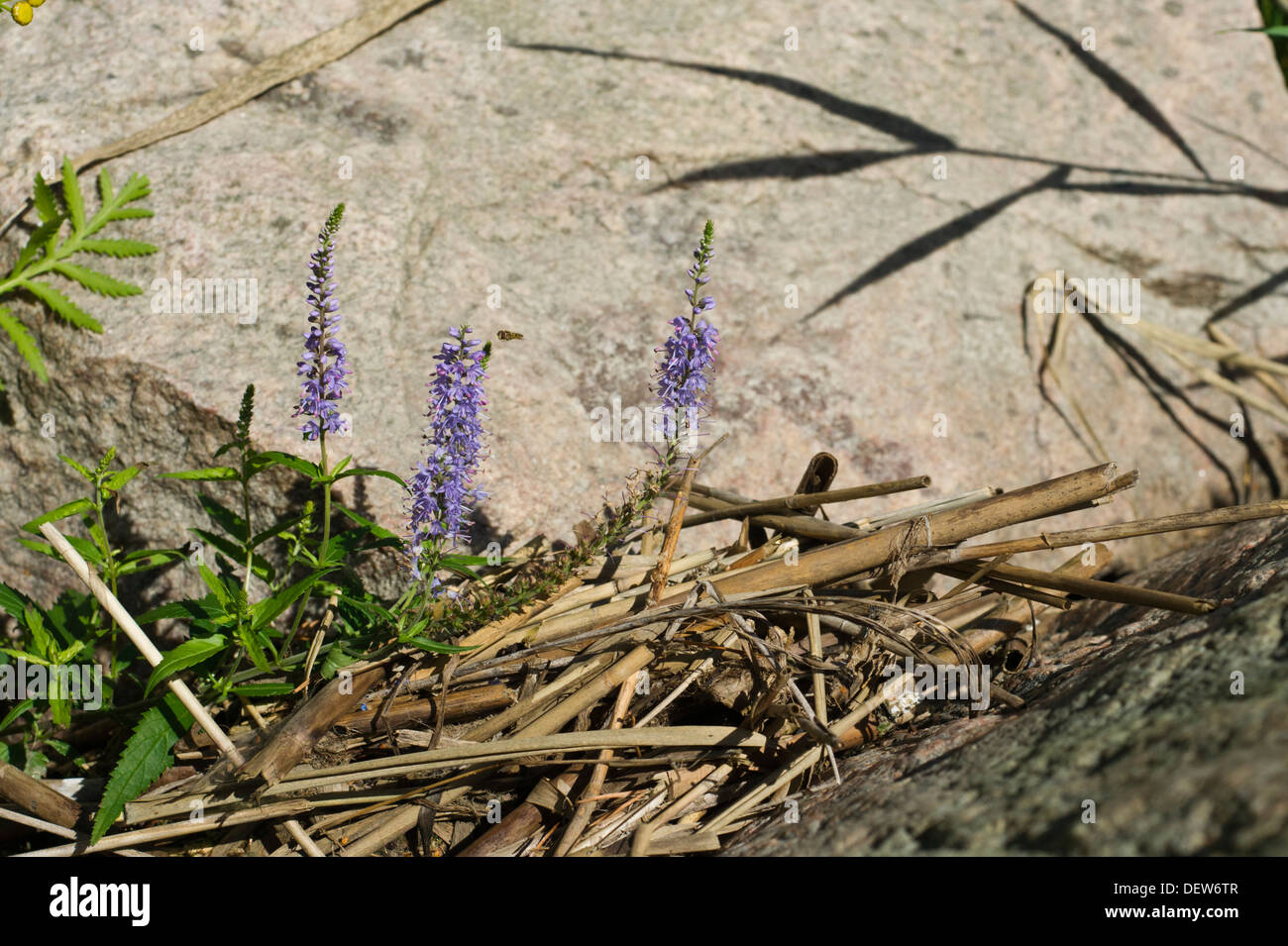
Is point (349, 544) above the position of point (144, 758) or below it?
above

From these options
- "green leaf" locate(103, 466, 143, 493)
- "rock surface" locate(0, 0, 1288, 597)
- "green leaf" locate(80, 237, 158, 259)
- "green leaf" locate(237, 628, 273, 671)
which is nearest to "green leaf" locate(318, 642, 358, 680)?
"green leaf" locate(237, 628, 273, 671)

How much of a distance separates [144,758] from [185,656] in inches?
11.0

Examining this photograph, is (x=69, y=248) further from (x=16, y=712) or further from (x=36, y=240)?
(x=16, y=712)

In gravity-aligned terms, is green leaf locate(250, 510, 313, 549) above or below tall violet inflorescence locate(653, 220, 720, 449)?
below

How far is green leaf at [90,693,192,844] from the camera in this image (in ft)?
8.29

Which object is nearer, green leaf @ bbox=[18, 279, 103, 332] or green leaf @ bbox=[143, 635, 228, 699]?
green leaf @ bbox=[143, 635, 228, 699]

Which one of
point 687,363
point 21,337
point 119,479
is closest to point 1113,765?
point 687,363

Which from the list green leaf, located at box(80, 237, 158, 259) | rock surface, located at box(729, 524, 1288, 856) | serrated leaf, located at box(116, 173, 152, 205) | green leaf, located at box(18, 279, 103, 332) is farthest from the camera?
serrated leaf, located at box(116, 173, 152, 205)

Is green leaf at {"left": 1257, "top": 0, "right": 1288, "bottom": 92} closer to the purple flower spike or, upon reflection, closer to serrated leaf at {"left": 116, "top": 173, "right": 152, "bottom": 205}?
the purple flower spike

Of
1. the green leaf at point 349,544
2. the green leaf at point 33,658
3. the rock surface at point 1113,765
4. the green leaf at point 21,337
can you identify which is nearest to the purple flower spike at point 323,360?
the green leaf at point 349,544

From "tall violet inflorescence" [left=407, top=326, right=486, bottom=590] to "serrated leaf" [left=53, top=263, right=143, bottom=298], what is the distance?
1.50 metres

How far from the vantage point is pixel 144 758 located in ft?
8.66
